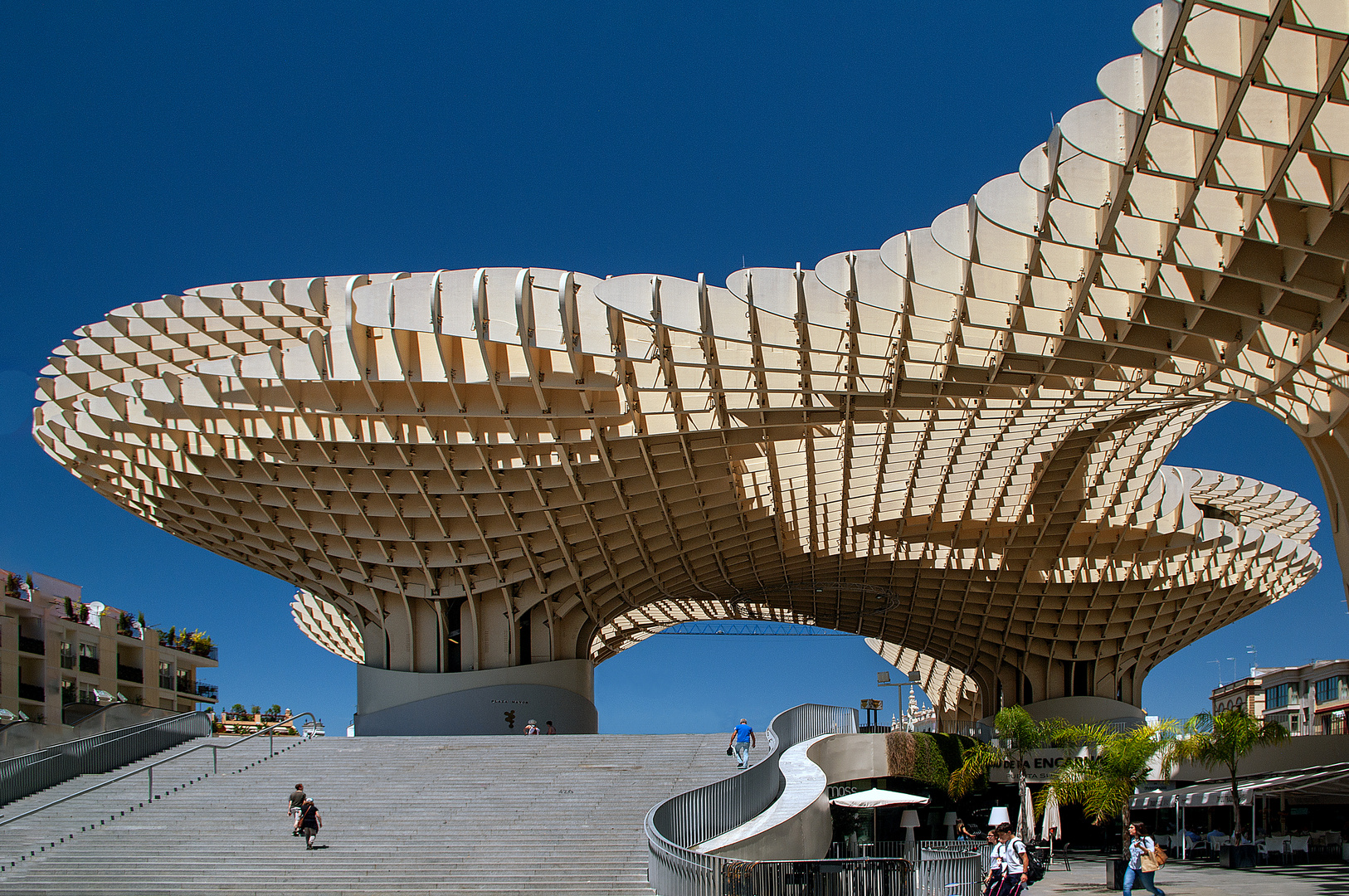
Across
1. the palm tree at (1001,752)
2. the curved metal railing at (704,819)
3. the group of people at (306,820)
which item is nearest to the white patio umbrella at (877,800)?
the curved metal railing at (704,819)

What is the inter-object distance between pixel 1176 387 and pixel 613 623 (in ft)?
151

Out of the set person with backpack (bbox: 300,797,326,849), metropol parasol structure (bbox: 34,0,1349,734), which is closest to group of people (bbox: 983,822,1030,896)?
metropol parasol structure (bbox: 34,0,1349,734)

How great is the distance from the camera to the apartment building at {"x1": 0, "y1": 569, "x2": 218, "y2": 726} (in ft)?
177

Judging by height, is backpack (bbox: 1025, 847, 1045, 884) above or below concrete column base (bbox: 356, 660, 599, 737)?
below

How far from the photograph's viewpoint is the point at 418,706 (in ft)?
151

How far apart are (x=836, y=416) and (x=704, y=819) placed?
1439 centimetres

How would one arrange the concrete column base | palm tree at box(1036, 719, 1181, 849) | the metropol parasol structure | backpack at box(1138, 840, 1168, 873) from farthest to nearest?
the concrete column base, palm tree at box(1036, 719, 1181, 849), the metropol parasol structure, backpack at box(1138, 840, 1168, 873)

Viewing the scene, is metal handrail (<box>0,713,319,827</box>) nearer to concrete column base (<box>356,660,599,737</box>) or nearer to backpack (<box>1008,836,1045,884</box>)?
concrete column base (<box>356,660,599,737</box>)

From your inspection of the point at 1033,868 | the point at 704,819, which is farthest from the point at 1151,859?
the point at 1033,868

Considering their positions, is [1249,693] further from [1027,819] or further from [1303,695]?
[1027,819]

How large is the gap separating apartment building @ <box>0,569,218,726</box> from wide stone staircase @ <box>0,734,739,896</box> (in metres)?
23.7

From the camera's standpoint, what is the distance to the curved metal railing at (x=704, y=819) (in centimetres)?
1641

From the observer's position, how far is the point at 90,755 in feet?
99.0

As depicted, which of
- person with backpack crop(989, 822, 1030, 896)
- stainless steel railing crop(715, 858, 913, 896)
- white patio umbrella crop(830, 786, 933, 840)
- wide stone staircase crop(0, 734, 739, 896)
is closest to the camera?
stainless steel railing crop(715, 858, 913, 896)
